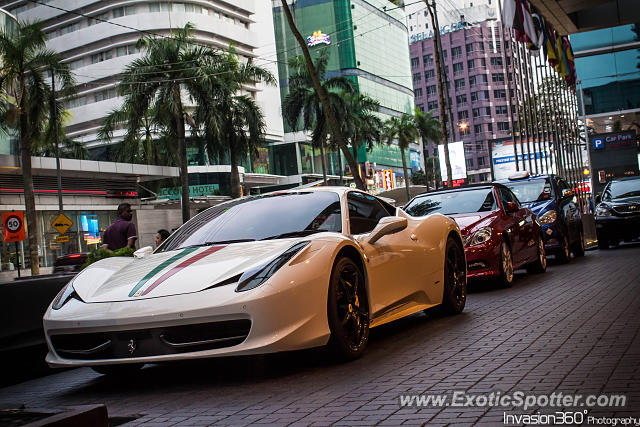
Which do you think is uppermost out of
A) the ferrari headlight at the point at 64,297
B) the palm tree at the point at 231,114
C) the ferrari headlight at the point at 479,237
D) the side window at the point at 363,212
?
the palm tree at the point at 231,114

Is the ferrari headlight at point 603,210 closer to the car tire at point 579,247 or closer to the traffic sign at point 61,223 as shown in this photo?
the car tire at point 579,247

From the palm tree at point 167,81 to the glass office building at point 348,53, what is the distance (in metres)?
49.6

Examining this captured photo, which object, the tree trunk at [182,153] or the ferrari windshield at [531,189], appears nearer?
the ferrari windshield at [531,189]

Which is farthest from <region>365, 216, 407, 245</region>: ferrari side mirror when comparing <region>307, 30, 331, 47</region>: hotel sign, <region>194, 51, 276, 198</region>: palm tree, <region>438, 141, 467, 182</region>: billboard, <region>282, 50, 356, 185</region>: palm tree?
<region>307, 30, 331, 47</region>: hotel sign

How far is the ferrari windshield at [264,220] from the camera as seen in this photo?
6184mm

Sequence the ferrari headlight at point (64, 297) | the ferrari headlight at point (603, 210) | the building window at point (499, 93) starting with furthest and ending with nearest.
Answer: the building window at point (499, 93) → the ferrari headlight at point (603, 210) → the ferrari headlight at point (64, 297)

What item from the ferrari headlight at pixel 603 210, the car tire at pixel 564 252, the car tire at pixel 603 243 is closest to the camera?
the car tire at pixel 564 252

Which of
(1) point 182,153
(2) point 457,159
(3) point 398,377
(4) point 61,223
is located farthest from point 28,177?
(3) point 398,377

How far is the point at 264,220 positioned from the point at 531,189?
1074 cm

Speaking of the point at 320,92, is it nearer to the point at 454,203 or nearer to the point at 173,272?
the point at 454,203

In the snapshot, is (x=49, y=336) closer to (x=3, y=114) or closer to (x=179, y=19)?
(x=3, y=114)

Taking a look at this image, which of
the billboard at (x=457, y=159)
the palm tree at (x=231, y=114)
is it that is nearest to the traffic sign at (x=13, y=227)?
the palm tree at (x=231, y=114)

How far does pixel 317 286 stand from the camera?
5285mm

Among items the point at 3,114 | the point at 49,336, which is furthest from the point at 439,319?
the point at 3,114
